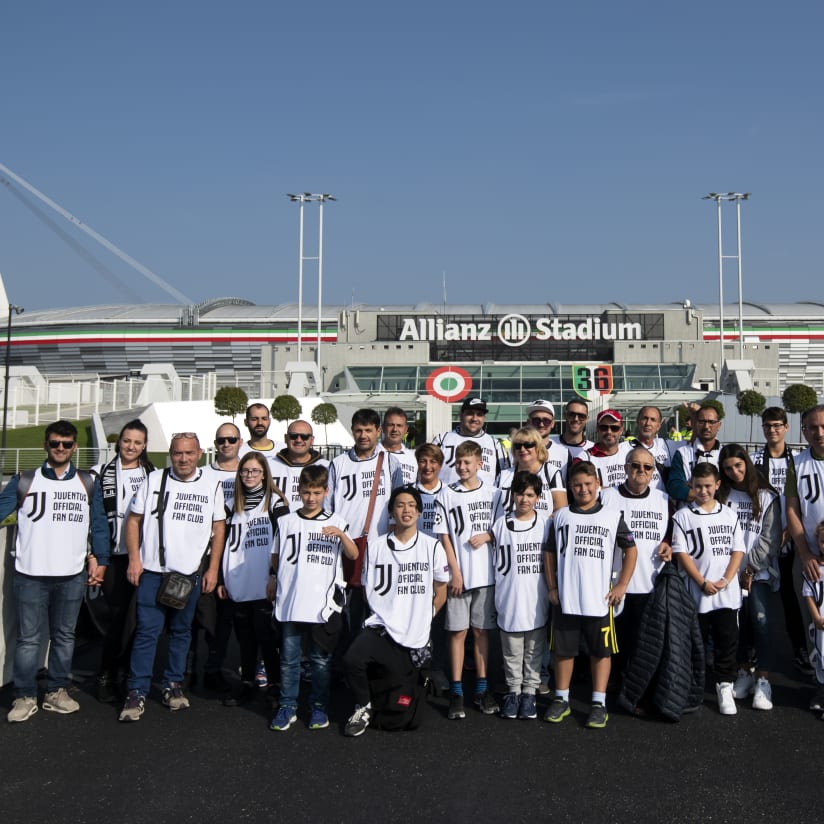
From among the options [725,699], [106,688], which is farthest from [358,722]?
[725,699]

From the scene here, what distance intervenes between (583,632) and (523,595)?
1.46 ft

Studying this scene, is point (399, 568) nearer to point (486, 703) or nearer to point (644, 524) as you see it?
point (486, 703)

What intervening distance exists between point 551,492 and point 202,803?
2985 mm

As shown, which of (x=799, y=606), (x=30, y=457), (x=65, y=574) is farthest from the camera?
(x=30, y=457)

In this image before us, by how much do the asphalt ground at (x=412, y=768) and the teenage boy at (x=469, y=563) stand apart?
32 cm

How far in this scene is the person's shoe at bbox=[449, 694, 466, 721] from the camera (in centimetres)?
514

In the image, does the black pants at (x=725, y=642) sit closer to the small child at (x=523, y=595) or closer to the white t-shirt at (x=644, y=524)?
the white t-shirt at (x=644, y=524)

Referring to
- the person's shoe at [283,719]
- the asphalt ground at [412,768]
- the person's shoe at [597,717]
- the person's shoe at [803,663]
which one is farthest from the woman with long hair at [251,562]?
the person's shoe at [803,663]

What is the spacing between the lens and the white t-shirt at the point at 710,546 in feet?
17.7

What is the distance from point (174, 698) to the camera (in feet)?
17.5

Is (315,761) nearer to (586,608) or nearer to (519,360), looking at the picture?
(586,608)

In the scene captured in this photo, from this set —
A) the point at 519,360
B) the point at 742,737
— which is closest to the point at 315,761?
the point at 742,737

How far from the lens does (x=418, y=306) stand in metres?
71.3

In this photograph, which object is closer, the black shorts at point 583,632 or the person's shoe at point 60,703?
the black shorts at point 583,632
